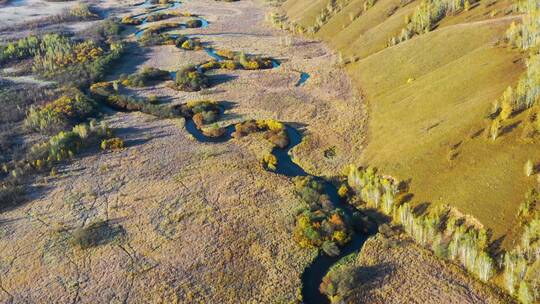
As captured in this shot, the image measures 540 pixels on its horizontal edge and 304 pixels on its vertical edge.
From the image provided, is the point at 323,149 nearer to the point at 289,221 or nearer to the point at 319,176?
the point at 319,176

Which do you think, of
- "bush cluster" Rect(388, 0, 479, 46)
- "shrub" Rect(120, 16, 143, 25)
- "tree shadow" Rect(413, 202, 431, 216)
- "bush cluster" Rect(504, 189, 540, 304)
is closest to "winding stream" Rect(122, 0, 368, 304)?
"tree shadow" Rect(413, 202, 431, 216)

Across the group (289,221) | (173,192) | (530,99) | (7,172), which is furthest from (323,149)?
(7,172)

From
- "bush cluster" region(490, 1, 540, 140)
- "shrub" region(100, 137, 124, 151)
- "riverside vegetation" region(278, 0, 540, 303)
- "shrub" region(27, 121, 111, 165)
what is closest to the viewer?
"riverside vegetation" region(278, 0, 540, 303)

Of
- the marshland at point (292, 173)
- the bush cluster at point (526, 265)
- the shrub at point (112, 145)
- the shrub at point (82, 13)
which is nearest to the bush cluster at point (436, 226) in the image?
the marshland at point (292, 173)

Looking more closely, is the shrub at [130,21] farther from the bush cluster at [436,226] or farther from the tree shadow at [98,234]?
the bush cluster at [436,226]

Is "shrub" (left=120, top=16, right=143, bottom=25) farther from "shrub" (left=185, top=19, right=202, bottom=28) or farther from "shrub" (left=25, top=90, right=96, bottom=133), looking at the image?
"shrub" (left=25, top=90, right=96, bottom=133)
